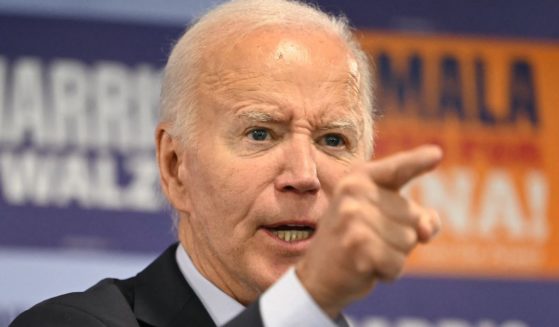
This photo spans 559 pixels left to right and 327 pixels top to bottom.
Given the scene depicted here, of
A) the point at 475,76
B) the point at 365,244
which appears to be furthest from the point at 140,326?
the point at 475,76

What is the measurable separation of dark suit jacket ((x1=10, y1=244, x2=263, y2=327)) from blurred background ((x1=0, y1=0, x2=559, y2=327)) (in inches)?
55.6

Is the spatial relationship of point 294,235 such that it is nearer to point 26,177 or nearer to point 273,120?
point 273,120

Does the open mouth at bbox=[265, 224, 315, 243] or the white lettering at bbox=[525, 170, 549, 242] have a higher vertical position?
the white lettering at bbox=[525, 170, 549, 242]

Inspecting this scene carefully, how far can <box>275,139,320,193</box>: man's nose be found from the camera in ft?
6.35

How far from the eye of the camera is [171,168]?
2238 millimetres

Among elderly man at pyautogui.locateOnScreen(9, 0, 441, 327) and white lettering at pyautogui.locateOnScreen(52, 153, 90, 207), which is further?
white lettering at pyautogui.locateOnScreen(52, 153, 90, 207)

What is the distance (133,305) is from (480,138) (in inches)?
90.6

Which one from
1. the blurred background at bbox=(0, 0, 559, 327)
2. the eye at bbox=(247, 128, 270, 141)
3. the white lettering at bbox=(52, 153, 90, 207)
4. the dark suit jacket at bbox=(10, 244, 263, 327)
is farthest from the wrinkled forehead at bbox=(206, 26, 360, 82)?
the white lettering at bbox=(52, 153, 90, 207)

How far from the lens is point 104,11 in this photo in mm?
3873

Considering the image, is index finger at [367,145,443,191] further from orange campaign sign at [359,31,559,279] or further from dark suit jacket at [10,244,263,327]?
orange campaign sign at [359,31,559,279]

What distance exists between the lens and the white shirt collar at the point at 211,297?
206 centimetres

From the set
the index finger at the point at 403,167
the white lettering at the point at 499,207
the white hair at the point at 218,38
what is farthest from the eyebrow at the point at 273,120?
the white lettering at the point at 499,207

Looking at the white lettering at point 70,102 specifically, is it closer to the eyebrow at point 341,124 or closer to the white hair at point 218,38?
the white hair at point 218,38

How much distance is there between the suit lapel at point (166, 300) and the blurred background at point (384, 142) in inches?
55.1
